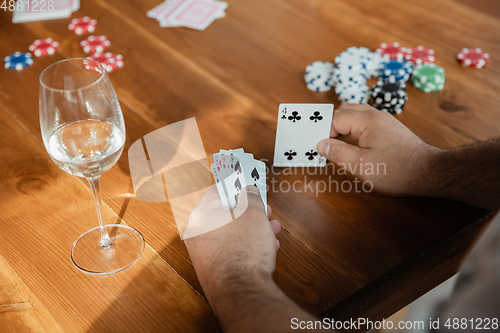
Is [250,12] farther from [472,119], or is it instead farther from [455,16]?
[472,119]

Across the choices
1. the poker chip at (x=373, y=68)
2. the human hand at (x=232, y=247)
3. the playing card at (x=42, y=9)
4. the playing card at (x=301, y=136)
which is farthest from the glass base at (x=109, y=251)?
the playing card at (x=42, y=9)

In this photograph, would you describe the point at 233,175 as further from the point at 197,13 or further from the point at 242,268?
the point at 197,13

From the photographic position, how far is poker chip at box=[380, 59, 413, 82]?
148 centimetres

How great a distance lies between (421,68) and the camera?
1495 mm

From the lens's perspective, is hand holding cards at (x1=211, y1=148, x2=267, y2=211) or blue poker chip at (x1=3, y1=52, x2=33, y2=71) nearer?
hand holding cards at (x1=211, y1=148, x2=267, y2=211)

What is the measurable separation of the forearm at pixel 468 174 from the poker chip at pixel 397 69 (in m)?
0.39

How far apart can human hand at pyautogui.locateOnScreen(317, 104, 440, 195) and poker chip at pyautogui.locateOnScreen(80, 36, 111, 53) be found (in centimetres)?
90

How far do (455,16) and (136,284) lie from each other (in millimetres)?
1623

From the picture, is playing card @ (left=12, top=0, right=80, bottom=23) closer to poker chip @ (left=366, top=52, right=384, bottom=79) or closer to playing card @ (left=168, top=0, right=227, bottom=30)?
playing card @ (left=168, top=0, right=227, bottom=30)

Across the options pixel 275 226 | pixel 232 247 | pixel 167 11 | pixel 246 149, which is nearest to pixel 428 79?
pixel 246 149

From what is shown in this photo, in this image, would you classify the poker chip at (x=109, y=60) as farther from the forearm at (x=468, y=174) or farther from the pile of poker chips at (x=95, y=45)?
the forearm at (x=468, y=174)

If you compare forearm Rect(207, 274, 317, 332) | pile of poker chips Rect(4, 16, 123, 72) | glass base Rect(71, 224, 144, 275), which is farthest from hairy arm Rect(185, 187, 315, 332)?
pile of poker chips Rect(4, 16, 123, 72)

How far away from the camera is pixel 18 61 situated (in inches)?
61.0

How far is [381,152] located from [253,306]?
22.2 inches
